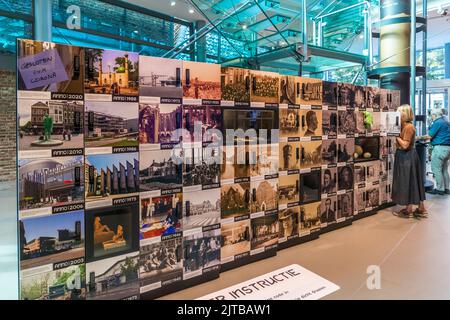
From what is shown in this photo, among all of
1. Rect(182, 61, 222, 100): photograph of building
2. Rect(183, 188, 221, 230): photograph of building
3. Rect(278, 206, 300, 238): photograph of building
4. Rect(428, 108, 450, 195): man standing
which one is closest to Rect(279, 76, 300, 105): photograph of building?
Rect(182, 61, 222, 100): photograph of building

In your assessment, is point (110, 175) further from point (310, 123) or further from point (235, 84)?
point (310, 123)

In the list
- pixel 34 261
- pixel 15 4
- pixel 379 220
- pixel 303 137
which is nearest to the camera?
pixel 34 261

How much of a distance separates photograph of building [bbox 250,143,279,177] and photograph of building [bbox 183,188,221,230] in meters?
0.55

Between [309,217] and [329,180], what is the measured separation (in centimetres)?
64

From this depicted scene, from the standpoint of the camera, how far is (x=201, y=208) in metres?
2.97

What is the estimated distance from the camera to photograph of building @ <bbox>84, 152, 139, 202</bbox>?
235 cm

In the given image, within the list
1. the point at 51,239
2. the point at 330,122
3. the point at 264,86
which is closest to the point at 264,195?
the point at 264,86

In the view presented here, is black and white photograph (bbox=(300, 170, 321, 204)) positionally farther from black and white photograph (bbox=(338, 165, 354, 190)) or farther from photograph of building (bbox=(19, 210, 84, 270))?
photograph of building (bbox=(19, 210, 84, 270))

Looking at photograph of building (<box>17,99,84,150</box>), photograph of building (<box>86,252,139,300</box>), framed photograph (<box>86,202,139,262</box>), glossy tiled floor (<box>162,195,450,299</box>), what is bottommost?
glossy tiled floor (<box>162,195,450,299</box>)

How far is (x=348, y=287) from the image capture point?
2.85m

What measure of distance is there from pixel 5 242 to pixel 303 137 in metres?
4.01
